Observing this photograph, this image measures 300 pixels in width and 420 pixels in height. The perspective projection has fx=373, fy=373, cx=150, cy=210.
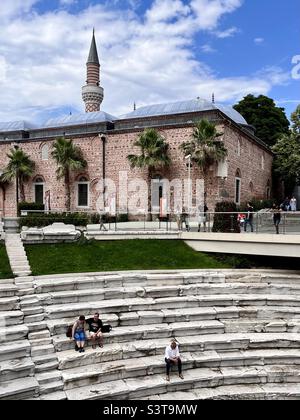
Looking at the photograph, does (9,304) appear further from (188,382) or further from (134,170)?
(134,170)

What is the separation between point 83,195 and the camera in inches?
1192

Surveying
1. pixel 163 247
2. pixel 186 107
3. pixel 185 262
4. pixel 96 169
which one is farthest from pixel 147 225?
pixel 186 107

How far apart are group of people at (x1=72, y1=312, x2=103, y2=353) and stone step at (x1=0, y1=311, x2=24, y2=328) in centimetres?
169

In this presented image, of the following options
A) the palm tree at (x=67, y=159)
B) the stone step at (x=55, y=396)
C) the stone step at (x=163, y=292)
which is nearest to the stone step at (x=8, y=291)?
the stone step at (x=163, y=292)

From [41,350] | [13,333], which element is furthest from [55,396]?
[13,333]

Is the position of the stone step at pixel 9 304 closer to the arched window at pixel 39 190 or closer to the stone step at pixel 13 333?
the stone step at pixel 13 333

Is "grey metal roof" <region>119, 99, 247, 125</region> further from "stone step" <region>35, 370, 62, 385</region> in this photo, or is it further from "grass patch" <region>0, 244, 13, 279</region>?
"stone step" <region>35, 370, 62, 385</region>

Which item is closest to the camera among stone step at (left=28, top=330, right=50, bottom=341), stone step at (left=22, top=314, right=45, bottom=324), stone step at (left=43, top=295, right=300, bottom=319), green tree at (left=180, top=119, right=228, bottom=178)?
stone step at (left=28, top=330, right=50, bottom=341)

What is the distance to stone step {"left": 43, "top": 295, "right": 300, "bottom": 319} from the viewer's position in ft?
36.1

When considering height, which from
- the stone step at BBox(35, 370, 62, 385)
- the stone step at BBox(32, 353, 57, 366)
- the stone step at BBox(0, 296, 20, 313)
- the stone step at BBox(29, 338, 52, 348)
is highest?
the stone step at BBox(0, 296, 20, 313)

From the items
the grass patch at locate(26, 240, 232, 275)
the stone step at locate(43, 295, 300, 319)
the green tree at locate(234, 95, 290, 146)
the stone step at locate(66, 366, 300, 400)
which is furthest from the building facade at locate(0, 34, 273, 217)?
the stone step at locate(66, 366, 300, 400)
